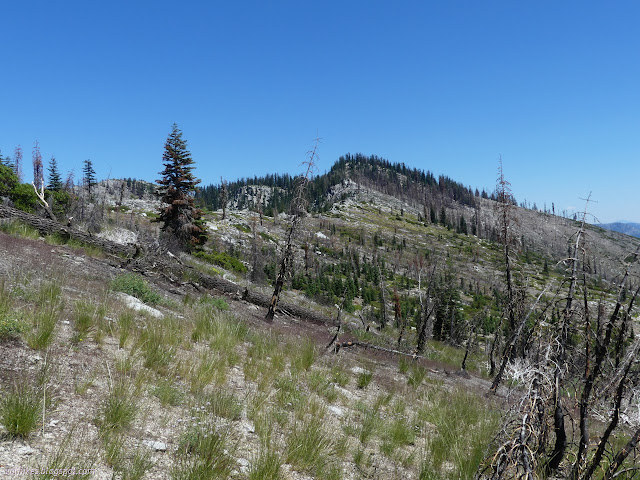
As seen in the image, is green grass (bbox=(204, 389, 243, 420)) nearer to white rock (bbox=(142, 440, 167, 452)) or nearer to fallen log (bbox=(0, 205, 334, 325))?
white rock (bbox=(142, 440, 167, 452))

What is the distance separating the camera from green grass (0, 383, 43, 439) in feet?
9.21

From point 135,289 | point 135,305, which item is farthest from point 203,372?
point 135,289

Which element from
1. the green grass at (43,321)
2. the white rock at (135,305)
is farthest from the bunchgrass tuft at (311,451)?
the white rock at (135,305)

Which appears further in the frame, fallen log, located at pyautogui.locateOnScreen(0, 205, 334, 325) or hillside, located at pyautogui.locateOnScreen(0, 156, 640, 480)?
fallen log, located at pyautogui.locateOnScreen(0, 205, 334, 325)

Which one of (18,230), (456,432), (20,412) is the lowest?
(456,432)

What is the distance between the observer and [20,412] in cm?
284

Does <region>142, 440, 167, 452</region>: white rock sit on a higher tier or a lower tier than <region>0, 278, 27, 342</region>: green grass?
lower

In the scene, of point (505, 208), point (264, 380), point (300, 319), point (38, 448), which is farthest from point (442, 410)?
point (300, 319)

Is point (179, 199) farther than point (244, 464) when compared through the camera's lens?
Yes

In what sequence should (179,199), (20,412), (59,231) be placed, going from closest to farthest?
(20,412) < (59,231) < (179,199)

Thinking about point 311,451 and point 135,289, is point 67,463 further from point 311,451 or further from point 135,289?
point 135,289

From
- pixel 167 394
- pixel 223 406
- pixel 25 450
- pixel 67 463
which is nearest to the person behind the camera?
pixel 67 463

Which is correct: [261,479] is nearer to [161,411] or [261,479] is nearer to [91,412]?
[161,411]

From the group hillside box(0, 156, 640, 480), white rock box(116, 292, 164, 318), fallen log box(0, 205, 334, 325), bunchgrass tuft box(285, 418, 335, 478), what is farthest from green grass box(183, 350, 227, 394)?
fallen log box(0, 205, 334, 325)
